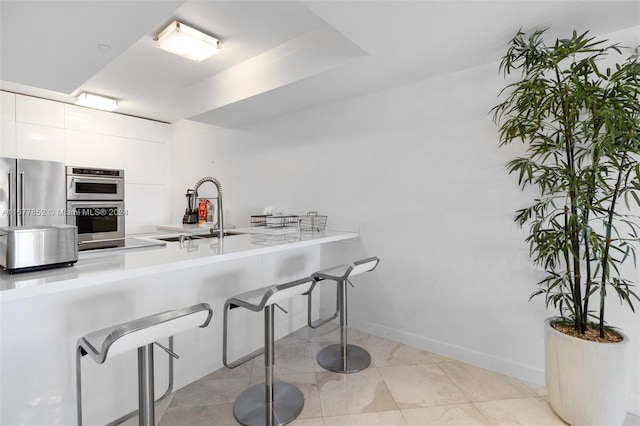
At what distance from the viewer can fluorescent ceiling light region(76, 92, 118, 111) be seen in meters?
3.45

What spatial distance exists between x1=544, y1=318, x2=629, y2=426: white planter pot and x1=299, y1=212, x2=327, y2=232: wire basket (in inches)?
77.8

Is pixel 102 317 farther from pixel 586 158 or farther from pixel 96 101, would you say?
pixel 96 101

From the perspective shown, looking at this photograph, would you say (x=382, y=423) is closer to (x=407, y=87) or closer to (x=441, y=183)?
(x=441, y=183)

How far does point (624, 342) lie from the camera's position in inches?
61.4

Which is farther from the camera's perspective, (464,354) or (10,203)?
(10,203)

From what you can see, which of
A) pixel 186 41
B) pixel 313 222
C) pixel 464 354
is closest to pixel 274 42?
pixel 186 41

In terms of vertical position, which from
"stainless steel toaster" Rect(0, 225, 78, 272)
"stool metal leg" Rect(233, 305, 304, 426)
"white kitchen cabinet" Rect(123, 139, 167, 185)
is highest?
"white kitchen cabinet" Rect(123, 139, 167, 185)

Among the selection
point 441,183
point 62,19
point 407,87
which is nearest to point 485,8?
point 407,87

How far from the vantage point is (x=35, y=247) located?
3.76 feet

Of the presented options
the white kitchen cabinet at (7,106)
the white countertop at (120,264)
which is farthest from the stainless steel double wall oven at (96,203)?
the white countertop at (120,264)

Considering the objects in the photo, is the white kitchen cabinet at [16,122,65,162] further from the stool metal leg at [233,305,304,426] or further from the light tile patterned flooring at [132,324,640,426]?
the stool metal leg at [233,305,304,426]

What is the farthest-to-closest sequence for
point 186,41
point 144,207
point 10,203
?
point 144,207
point 10,203
point 186,41

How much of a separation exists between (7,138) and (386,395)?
14.7ft

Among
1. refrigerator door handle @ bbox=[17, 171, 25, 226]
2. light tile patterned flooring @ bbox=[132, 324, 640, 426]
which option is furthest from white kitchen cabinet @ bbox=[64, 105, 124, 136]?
light tile patterned flooring @ bbox=[132, 324, 640, 426]
